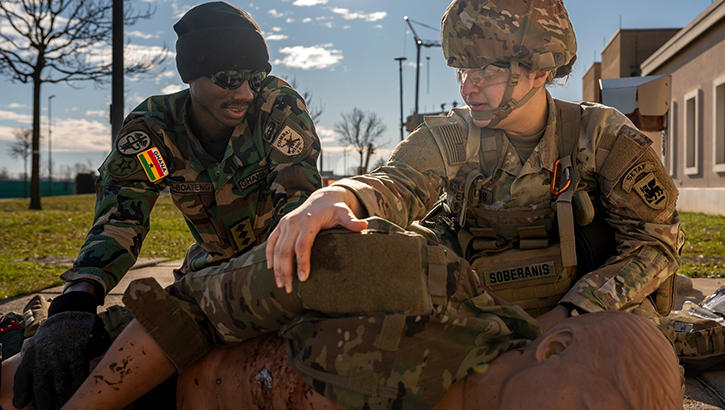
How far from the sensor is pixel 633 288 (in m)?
2.08

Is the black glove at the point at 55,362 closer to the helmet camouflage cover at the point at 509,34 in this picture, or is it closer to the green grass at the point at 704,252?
the helmet camouflage cover at the point at 509,34

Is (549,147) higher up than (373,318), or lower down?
higher up

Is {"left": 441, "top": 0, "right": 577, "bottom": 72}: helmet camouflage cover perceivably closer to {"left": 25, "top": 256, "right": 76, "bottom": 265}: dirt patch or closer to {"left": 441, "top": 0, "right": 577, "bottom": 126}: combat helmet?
{"left": 441, "top": 0, "right": 577, "bottom": 126}: combat helmet

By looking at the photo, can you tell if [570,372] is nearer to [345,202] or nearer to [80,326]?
[345,202]

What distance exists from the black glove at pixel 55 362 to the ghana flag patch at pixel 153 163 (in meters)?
0.95

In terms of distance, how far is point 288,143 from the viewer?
2.52m

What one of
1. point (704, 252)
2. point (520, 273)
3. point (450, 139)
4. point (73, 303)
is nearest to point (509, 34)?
point (450, 139)

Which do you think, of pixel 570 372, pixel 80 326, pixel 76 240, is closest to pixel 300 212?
pixel 570 372

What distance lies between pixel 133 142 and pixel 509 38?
162 cm

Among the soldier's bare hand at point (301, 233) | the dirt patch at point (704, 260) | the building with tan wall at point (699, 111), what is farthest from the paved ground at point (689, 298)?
the building with tan wall at point (699, 111)

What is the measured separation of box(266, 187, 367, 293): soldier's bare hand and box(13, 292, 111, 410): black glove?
2.30 ft

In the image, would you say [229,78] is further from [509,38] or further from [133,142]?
[509,38]

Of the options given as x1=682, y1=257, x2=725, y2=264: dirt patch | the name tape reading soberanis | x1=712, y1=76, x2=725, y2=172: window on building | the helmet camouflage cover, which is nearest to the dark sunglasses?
the helmet camouflage cover

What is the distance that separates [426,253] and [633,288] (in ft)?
3.59
